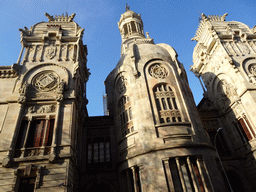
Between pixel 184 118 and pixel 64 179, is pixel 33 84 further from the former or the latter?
pixel 184 118

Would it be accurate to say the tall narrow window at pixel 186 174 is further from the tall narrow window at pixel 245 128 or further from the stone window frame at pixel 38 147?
the stone window frame at pixel 38 147

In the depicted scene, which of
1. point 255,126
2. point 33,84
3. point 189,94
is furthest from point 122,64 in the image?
point 255,126

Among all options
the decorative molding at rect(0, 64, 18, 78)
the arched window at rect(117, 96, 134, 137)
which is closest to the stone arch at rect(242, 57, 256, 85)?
the arched window at rect(117, 96, 134, 137)

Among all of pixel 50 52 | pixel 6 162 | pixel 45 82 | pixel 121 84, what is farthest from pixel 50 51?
pixel 6 162

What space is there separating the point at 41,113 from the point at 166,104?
15.0 meters

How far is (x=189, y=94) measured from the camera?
957 inches

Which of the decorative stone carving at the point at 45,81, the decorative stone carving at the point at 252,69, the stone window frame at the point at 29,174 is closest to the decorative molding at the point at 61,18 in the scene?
the decorative stone carving at the point at 45,81

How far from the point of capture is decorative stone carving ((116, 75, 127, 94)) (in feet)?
83.2

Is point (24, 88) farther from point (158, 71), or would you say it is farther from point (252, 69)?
point (252, 69)

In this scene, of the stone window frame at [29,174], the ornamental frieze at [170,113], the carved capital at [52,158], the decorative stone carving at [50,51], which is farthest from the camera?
the decorative stone carving at [50,51]

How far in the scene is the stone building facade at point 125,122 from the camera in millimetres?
16219

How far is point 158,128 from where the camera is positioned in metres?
19.5

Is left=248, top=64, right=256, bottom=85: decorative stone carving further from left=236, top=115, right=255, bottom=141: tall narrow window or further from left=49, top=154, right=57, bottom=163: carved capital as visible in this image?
left=49, top=154, right=57, bottom=163: carved capital

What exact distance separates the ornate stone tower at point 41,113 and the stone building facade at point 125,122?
0.10m
